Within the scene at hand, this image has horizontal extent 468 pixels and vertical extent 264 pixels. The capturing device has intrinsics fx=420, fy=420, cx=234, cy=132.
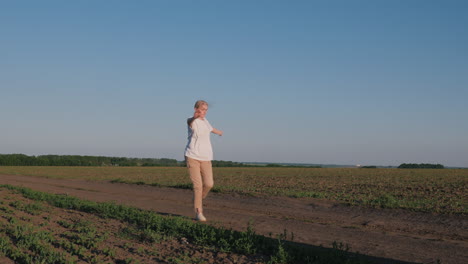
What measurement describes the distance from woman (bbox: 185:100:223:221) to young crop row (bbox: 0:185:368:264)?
0.95 m

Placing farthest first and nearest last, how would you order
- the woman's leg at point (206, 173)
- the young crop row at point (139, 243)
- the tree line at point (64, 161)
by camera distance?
the tree line at point (64, 161), the woman's leg at point (206, 173), the young crop row at point (139, 243)

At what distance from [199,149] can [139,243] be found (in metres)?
2.33

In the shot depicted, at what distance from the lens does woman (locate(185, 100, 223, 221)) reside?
8062 mm

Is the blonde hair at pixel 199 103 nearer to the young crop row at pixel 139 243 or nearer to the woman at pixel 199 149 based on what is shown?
the woman at pixel 199 149

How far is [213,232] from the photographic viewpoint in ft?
21.5

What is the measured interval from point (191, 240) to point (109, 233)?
1.56 meters

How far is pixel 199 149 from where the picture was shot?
8211mm

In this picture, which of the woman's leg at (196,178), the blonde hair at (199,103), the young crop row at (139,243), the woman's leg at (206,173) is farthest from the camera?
the woman's leg at (206,173)

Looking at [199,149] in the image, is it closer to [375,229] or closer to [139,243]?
[139,243]

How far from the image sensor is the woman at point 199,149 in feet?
26.5

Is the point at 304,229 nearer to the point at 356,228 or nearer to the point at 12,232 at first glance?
the point at 356,228

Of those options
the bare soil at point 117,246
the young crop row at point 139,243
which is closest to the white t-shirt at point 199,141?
the young crop row at point 139,243

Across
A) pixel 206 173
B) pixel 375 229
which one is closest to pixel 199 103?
pixel 206 173

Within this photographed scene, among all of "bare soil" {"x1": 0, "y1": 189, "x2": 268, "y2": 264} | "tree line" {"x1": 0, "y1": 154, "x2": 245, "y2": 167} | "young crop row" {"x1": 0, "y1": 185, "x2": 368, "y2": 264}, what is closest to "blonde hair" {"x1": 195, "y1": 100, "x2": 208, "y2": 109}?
"young crop row" {"x1": 0, "y1": 185, "x2": 368, "y2": 264}
